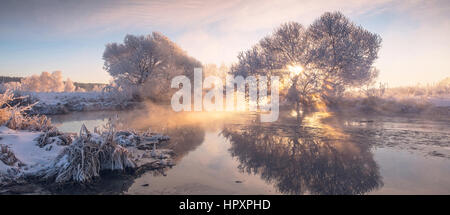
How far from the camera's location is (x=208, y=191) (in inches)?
149

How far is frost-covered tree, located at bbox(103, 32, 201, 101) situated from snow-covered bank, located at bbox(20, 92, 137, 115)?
7.60ft

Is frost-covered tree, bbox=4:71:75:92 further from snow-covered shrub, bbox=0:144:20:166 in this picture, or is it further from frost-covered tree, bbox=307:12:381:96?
snow-covered shrub, bbox=0:144:20:166

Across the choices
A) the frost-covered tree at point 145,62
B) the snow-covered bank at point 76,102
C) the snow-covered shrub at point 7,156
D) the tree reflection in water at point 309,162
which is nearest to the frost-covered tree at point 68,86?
the frost-covered tree at point 145,62

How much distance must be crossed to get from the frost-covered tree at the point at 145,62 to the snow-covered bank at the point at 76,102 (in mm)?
2315

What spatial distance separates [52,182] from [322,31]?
58.5 feet

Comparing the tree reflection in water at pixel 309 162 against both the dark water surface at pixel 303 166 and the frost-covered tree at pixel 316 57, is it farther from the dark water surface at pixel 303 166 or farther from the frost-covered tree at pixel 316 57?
the frost-covered tree at pixel 316 57

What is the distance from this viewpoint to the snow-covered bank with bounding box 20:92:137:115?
1761 cm

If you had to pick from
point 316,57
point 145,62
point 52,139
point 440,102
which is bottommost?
point 52,139

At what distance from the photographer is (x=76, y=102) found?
845 inches

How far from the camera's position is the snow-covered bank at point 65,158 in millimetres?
4113

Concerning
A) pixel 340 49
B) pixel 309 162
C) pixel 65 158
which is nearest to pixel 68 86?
pixel 340 49

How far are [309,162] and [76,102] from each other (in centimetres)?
2214

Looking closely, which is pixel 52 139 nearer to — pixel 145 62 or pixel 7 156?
pixel 7 156

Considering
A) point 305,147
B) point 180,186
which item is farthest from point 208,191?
point 305,147
